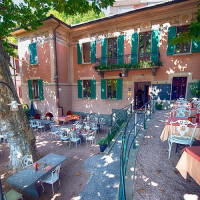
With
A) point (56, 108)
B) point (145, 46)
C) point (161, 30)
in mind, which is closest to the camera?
point (161, 30)

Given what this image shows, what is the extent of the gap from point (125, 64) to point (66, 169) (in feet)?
25.2

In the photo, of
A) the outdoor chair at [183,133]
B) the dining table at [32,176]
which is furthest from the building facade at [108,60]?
the dining table at [32,176]

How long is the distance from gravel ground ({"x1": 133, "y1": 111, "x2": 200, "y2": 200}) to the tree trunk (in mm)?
4204

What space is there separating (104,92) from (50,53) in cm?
558

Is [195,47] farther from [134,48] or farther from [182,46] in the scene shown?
[134,48]

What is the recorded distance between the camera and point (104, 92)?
11.0 meters

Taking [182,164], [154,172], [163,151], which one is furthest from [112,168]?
[182,164]

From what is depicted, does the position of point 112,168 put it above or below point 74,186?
above

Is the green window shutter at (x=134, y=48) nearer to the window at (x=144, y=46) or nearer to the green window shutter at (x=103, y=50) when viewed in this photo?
the window at (x=144, y=46)

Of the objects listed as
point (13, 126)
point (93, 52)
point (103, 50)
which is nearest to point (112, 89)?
point (103, 50)

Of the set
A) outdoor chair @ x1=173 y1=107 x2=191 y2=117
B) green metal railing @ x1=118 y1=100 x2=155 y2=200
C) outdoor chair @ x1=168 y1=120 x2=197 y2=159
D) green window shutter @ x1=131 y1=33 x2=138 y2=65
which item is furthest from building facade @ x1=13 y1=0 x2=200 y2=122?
outdoor chair @ x1=168 y1=120 x2=197 y2=159

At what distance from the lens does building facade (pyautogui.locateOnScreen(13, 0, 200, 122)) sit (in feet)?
28.2

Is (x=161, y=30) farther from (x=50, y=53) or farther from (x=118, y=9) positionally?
(x=118, y=9)

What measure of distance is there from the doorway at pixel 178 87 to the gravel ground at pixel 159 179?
5226 mm
